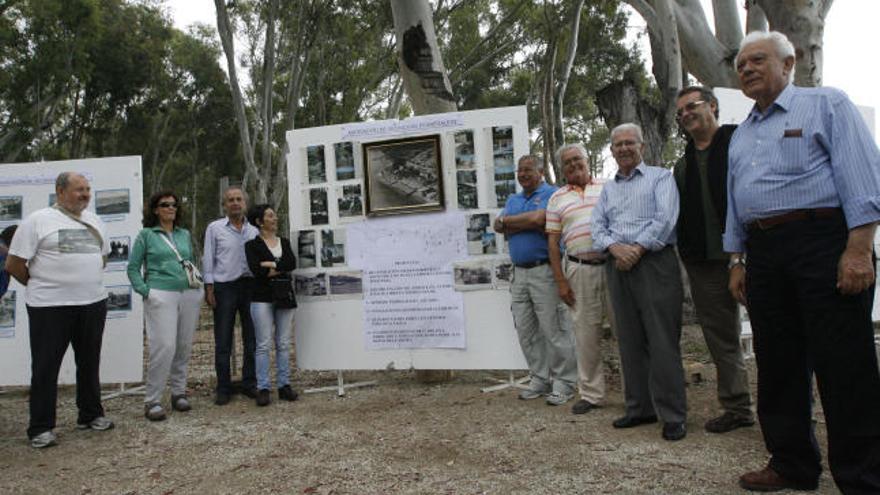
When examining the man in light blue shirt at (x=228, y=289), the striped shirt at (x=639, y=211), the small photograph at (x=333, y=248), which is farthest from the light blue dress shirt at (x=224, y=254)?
the striped shirt at (x=639, y=211)

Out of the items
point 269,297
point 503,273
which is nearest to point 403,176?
point 503,273

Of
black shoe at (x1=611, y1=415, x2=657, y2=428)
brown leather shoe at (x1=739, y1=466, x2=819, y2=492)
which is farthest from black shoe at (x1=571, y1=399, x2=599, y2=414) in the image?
brown leather shoe at (x1=739, y1=466, x2=819, y2=492)

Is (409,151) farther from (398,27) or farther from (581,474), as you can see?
(581,474)

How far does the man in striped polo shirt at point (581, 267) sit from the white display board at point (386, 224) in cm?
66

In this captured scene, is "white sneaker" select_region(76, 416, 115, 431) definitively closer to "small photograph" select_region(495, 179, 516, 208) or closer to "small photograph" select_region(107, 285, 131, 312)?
"small photograph" select_region(107, 285, 131, 312)

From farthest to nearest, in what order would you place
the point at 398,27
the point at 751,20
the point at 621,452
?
the point at 751,20 < the point at 398,27 < the point at 621,452

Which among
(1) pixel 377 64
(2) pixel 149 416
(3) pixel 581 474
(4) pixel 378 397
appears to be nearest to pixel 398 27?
(4) pixel 378 397

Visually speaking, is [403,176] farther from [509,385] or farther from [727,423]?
[727,423]

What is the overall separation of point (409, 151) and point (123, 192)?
2.64 meters

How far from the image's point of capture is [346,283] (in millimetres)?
5379

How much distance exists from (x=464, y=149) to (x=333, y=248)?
1.39 m

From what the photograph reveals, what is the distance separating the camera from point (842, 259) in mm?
2418

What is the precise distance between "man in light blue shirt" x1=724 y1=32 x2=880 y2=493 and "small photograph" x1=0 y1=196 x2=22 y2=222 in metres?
5.80

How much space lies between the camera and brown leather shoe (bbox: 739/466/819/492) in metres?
2.79
